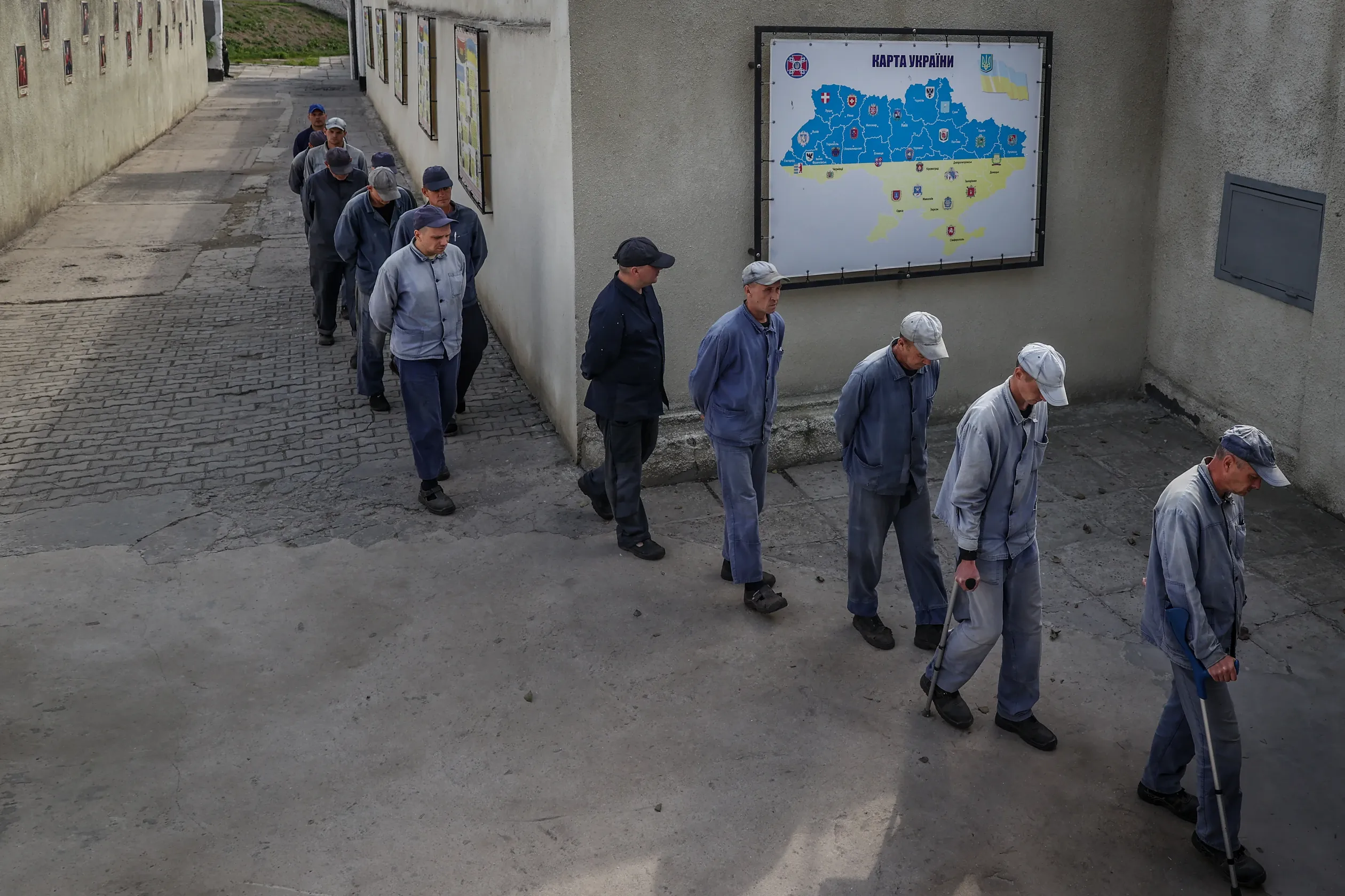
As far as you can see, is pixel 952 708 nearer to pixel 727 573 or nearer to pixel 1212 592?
pixel 1212 592

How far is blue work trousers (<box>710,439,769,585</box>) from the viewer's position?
654 centimetres

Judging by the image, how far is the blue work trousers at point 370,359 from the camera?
9320 millimetres

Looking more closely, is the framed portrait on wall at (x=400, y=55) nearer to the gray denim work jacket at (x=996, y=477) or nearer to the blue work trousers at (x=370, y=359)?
the blue work trousers at (x=370, y=359)

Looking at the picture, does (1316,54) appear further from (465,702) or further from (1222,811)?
(465,702)

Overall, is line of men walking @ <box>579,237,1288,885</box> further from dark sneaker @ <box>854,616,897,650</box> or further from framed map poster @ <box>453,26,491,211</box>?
framed map poster @ <box>453,26,491,211</box>

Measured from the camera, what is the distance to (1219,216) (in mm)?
8703

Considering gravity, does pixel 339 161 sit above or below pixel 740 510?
above

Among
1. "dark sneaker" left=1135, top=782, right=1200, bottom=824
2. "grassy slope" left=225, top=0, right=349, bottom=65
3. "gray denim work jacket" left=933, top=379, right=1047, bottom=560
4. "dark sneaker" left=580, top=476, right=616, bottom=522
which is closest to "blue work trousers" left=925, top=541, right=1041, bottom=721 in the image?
"gray denim work jacket" left=933, top=379, right=1047, bottom=560

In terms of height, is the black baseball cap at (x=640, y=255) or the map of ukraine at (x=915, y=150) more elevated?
the map of ukraine at (x=915, y=150)

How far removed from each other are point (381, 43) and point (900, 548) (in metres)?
21.6

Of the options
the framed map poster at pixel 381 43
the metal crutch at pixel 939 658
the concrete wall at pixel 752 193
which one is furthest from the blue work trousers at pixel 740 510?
the framed map poster at pixel 381 43

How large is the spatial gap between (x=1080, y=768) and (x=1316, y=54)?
198 inches

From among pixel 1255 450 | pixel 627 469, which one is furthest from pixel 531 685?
pixel 1255 450

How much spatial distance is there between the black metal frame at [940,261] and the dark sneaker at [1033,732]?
3.64m
